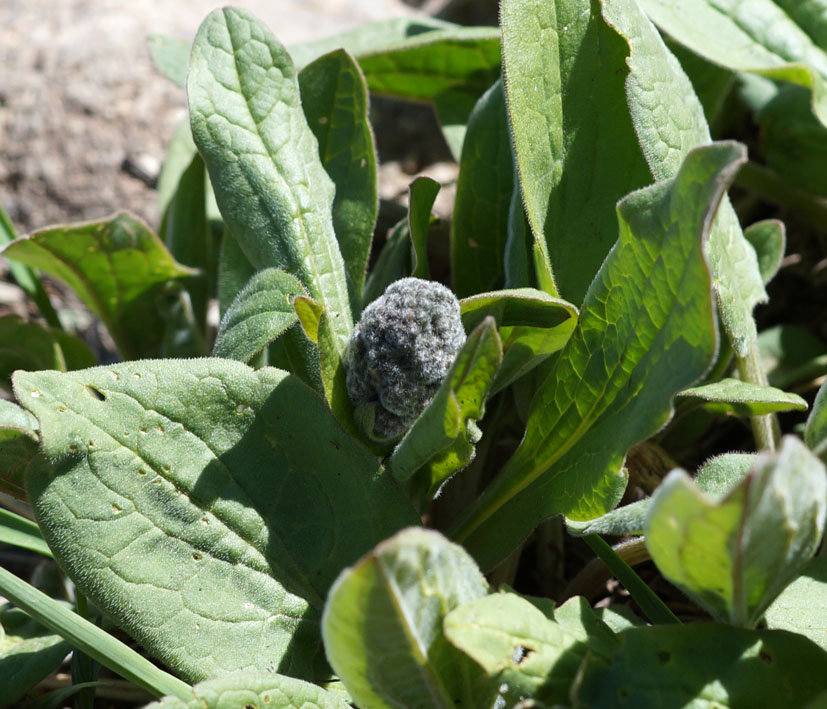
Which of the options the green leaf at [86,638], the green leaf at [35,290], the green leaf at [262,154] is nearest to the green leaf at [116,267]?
the green leaf at [35,290]

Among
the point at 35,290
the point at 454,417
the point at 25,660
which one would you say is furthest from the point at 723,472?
the point at 35,290

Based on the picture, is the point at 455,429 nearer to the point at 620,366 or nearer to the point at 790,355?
the point at 620,366

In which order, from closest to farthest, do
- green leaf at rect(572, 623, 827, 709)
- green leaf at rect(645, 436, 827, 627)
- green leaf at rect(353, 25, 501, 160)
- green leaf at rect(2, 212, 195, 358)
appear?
green leaf at rect(645, 436, 827, 627)
green leaf at rect(572, 623, 827, 709)
green leaf at rect(2, 212, 195, 358)
green leaf at rect(353, 25, 501, 160)

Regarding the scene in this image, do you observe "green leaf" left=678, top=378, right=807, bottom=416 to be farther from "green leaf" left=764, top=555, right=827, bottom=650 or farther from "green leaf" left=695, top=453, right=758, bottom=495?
"green leaf" left=764, top=555, right=827, bottom=650

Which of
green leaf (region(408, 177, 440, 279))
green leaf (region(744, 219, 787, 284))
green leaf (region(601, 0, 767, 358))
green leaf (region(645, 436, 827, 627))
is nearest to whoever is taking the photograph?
green leaf (region(645, 436, 827, 627))

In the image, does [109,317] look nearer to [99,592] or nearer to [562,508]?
[99,592]

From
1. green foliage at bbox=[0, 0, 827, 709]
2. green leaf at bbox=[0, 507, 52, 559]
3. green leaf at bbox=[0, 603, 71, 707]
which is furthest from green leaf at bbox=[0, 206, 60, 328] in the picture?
green leaf at bbox=[0, 603, 71, 707]
